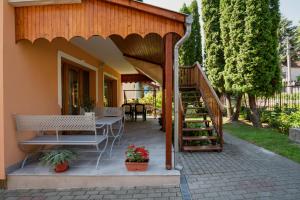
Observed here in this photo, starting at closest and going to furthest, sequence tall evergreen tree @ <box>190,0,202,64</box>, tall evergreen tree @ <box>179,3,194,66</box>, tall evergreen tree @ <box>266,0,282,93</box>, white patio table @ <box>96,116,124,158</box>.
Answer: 1. white patio table @ <box>96,116,124,158</box>
2. tall evergreen tree @ <box>266,0,282,93</box>
3. tall evergreen tree @ <box>179,3,194,66</box>
4. tall evergreen tree @ <box>190,0,202,64</box>

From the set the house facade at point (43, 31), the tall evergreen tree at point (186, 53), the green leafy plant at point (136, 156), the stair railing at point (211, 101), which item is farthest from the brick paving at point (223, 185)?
the tall evergreen tree at point (186, 53)

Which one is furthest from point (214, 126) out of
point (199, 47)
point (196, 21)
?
point (196, 21)

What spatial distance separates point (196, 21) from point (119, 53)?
9385 mm

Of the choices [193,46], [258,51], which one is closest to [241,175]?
[258,51]

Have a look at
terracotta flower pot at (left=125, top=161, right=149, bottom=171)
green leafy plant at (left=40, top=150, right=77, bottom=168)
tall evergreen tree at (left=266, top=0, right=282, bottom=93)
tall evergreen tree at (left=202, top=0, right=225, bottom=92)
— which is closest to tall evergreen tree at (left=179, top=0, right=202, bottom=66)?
tall evergreen tree at (left=202, top=0, right=225, bottom=92)

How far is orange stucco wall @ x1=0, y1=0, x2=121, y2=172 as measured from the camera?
3627mm

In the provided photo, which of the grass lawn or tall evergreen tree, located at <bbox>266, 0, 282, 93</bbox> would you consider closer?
the grass lawn

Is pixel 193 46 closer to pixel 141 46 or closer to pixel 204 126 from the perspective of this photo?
pixel 141 46

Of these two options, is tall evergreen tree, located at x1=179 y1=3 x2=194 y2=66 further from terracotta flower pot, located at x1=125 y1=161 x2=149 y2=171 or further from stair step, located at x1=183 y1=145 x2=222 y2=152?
terracotta flower pot, located at x1=125 y1=161 x2=149 y2=171

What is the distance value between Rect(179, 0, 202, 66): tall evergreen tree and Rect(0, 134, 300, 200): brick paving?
10.0m

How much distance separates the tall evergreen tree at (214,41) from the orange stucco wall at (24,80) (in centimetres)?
810

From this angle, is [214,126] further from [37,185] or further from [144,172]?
[37,185]

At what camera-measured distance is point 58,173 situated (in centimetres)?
367

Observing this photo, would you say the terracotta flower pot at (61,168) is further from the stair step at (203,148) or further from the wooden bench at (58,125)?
the stair step at (203,148)
